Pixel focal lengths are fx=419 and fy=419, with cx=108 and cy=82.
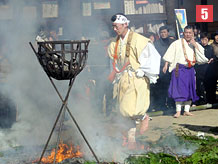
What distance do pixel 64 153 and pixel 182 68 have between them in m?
4.03

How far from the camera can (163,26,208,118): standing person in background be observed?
8.33 metres

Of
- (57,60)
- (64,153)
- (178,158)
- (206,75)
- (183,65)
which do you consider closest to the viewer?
(57,60)

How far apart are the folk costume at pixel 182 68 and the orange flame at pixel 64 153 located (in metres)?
3.59

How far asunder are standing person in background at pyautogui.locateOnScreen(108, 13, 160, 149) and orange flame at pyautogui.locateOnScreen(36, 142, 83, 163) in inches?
36.4

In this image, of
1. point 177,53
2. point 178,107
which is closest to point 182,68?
point 177,53

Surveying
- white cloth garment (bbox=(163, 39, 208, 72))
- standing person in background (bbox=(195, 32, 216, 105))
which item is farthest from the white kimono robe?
standing person in background (bbox=(195, 32, 216, 105))

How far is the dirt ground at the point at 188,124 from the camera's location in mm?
6570

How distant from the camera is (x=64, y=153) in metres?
5.19

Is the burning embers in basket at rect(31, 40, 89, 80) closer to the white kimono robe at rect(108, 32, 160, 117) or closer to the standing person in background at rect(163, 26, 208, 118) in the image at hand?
the white kimono robe at rect(108, 32, 160, 117)

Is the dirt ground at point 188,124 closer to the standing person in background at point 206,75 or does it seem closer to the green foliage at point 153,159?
the standing person in background at point 206,75

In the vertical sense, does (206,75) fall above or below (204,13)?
below

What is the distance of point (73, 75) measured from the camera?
4273 millimetres

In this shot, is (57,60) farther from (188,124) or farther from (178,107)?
(178,107)

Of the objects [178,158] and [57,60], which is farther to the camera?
[178,158]
